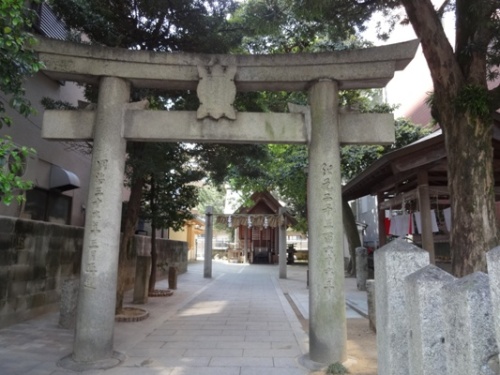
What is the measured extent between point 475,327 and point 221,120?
187 inches

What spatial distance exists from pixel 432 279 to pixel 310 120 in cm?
387

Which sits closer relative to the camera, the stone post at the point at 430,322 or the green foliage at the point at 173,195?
the stone post at the point at 430,322


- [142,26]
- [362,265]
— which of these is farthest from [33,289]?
[362,265]

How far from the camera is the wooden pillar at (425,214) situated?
9.55 meters

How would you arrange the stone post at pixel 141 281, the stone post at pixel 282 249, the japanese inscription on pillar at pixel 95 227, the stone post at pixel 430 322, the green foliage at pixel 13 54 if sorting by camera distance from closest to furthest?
the stone post at pixel 430 322
the green foliage at pixel 13 54
the japanese inscription on pillar at pixel 95 227
the stone post at pixel 141 281
the stone post at pixel 282 249

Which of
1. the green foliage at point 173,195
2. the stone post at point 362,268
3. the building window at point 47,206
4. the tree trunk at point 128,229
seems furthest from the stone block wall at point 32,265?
the stone post at point 362,268

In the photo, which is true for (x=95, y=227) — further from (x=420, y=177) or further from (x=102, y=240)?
(x=420, y=177)

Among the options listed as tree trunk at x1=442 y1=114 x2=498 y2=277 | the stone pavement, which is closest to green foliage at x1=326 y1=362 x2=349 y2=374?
the stone pavement

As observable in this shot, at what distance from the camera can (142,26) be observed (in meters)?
9.38

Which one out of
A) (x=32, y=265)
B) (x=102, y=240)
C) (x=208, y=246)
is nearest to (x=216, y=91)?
(x=102, y=240)

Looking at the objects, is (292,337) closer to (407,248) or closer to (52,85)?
(407,248)

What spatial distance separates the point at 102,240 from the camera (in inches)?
235

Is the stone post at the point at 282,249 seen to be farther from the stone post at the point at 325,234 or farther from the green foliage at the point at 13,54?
the green foliage at the point at 13,54

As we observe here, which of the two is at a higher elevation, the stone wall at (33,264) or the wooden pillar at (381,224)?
the wooden pillar at (381,224)
